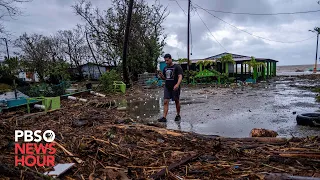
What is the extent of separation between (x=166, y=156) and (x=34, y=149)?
1.98 meters

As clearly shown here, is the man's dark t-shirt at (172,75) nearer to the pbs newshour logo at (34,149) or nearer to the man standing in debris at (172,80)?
the man standing in debris at (172,80)

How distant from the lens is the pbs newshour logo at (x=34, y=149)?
305cm

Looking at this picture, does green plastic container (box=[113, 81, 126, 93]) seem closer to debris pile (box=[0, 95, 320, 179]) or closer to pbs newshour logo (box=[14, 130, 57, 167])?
debris pile (box=[0, 95, 320, 179])

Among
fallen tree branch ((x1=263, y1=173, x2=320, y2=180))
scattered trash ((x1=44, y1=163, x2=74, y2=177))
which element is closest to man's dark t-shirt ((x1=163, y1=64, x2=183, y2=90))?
scattered trash ((x1=44, y1=163, x2=74, y2=177))

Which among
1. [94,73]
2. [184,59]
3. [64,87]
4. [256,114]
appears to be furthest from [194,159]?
[94,73]

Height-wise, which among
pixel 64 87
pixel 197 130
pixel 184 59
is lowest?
pixel 197 130

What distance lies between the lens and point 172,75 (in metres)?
6.90

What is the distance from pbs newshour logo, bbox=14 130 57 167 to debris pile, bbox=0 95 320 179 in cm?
10

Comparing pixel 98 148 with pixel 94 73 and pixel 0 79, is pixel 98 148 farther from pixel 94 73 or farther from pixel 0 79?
pixel 94 73

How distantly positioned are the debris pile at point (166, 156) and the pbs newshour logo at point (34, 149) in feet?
0.33

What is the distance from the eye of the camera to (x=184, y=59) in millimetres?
26922

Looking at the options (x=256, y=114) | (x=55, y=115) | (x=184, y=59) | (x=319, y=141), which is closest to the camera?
(x=319, y=141)

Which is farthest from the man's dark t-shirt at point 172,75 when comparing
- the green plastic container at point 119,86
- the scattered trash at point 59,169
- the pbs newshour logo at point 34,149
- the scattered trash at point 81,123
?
the green plastic container at point 119,86

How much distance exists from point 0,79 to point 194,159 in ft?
80.8
